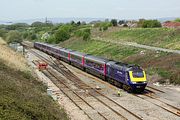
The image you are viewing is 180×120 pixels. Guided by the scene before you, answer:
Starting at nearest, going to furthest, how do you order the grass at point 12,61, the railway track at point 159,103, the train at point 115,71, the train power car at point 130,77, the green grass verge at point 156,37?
the railway track at point 159,103 < the train power car at point 130,77 < the train at point 115,71 < the grass at point 12,61 < the green grass verge at point 156,37

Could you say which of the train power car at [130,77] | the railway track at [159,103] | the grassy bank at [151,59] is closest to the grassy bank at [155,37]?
the grassy bank at [151,59]

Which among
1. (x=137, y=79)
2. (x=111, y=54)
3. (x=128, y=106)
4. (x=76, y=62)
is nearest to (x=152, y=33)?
A: (x=111, y=54)

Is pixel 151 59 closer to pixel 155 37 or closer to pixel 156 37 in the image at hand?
pixel 156 37

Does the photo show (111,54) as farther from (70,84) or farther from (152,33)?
(70,84)

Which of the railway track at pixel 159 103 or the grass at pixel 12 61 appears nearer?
the railway track at pixel 159 103

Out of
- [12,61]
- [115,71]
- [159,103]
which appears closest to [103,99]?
[159,103]

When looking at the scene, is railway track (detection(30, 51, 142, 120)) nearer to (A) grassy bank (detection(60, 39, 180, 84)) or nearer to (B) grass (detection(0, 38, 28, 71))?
(B) grass (detection(0, 38, 28, 71))

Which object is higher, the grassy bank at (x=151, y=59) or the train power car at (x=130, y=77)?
the train power car at (x=130, y=77)

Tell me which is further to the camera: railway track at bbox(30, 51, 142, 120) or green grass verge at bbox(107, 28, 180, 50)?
green grass verge at bbox(107, 28, 180, 50)

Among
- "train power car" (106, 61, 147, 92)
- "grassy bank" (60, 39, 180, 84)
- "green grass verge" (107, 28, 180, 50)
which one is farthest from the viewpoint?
"green grass verge" (107, 28, 180, 50)

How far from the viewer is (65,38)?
127m

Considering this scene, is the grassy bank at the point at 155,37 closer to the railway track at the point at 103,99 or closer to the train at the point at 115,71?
the train at the point at 115,71

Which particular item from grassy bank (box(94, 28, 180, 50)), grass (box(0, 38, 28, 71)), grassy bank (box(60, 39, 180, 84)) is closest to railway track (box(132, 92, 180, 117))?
grassy bank (box(60, 39, 180, 84))

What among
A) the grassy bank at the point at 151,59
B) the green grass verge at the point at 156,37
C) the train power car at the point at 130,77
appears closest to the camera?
the train power car at the point at 130,77
